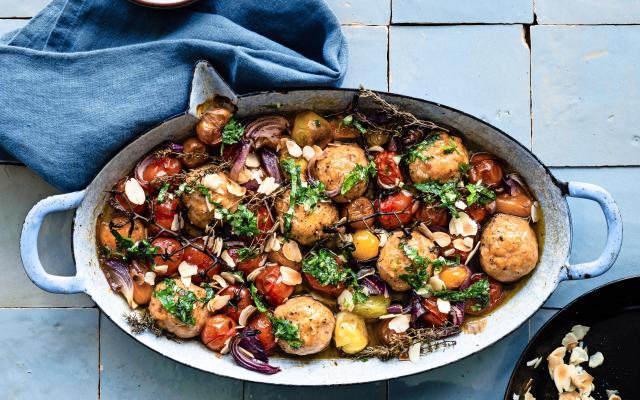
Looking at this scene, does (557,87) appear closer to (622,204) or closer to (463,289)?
(622,204)

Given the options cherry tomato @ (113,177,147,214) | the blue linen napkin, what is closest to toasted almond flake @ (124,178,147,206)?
cherry tomato @ (113,177,147,214)

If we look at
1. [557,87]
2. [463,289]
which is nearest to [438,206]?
[463,289]

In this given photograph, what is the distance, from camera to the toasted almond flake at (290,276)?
2297mm

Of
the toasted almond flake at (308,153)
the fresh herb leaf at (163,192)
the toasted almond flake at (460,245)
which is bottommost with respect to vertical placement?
the toasted almond flake at (460,245)

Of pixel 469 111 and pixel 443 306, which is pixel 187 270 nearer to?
pixel 443 306

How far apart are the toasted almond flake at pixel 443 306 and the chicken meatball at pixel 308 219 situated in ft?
1.58

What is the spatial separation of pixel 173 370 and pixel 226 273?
559mm

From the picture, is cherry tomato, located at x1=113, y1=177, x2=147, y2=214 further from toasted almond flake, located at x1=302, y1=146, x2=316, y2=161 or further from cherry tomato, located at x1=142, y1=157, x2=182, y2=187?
toasted almond flake, located at x1=302, y1=146, x2=316, y2=161

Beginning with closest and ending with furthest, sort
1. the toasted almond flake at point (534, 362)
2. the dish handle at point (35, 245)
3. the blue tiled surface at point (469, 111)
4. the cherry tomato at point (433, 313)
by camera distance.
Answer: the dish handle at point (35, 245)
the cherry tomato at point (433, 313)
the toasted almond flake at point (534, 362)
the blue tiled surface at point (469, 111)

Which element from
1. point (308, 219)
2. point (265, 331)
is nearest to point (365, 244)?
point (308, 219)

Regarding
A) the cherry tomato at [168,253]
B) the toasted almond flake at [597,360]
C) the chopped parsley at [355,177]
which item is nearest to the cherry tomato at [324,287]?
the chopped parsley at [355,177]

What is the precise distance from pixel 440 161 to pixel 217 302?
942 mm

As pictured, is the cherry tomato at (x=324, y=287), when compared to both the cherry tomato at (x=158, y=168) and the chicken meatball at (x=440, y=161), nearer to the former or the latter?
the chicken meatball at (x=440, y=161)

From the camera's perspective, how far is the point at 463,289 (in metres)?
2.33
